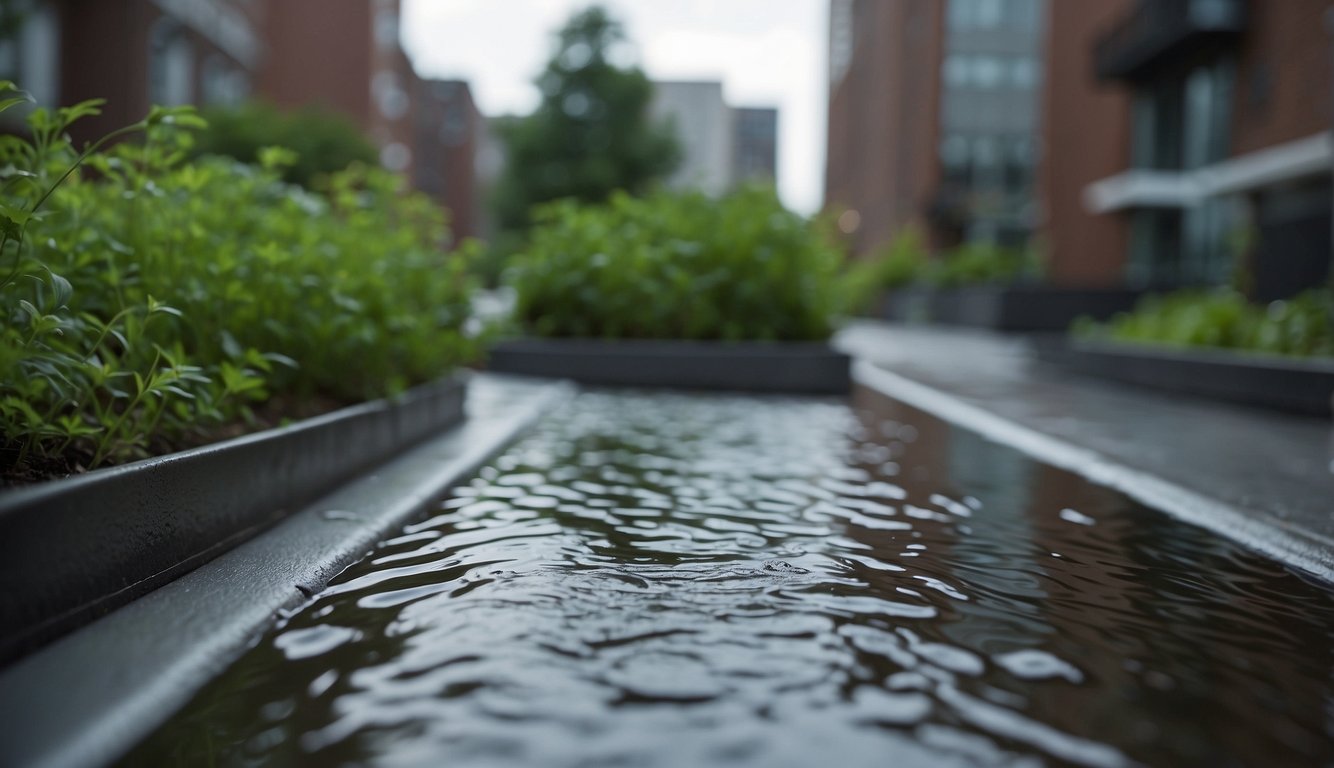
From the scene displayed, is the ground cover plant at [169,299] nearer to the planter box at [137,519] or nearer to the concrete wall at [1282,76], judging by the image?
the planter box at [137,519]

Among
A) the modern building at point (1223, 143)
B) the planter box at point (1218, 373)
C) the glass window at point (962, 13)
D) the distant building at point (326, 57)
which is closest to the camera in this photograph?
the planter box at point (1218, 373)

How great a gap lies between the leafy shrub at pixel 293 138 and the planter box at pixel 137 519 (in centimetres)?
2163

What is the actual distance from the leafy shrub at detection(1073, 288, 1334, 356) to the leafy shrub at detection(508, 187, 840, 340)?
4318 millimetres

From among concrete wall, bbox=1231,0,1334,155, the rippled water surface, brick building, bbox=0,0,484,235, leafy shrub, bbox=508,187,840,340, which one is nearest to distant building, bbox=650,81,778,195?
leafy shrub, bbox=508,187,840,340

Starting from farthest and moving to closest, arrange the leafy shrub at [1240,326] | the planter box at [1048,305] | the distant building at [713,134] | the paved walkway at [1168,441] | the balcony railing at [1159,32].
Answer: the planter box at [1048,305]
the balcony railing at [1159,32]
the distant building at [713,134]
the leafy shrub at [1240,326]
the paved walkway at [1168,441]

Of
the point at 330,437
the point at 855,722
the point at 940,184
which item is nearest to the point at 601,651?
the point at 855,722

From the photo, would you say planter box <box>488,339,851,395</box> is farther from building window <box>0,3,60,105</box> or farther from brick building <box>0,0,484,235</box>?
building window <box>0,3,60,105</box>

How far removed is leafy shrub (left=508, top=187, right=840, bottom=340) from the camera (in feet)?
38.7

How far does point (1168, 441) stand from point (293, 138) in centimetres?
2540

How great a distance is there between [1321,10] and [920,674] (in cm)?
2299

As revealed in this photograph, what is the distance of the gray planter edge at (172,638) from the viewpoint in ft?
7.75

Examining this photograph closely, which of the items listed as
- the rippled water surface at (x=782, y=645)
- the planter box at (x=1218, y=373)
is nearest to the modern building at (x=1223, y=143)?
the planter box at (x=1218, y=373)

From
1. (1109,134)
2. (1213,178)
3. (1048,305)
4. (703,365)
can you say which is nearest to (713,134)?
(1109,134)

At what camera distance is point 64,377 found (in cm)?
331
